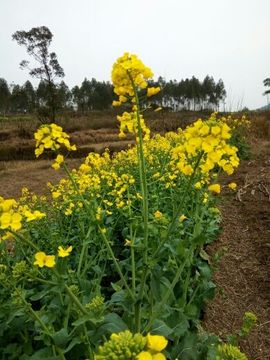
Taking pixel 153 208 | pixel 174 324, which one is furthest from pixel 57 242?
pixel 174 324

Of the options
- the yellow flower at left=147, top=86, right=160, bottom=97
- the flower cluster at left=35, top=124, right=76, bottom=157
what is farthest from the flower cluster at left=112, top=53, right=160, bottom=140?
the flower cluster at left=35, top=124, right=76, bottom=157

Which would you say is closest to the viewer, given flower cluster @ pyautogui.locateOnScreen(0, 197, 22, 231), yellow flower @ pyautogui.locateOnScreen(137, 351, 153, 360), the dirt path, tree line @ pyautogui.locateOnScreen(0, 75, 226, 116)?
yellow flower @ pyautogui.locateOnScreen(137, 351, 153, 360)

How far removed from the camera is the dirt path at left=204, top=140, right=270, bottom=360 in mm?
2807

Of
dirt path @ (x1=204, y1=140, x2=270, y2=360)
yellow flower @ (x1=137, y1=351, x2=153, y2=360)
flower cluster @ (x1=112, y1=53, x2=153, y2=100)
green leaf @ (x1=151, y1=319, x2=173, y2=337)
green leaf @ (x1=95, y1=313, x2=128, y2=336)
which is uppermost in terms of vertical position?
flower cluster @ (x1=112, y1=53, x2=153, y2=100)

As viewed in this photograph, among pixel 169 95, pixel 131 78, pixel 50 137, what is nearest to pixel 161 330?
pixel 50 137

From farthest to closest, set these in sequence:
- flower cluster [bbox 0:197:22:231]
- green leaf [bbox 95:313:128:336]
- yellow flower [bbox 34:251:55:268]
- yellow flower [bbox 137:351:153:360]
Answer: green leaf [bbox 95:313:128:336] → yellow flower [bbox 34:251:55:268] → flower cluster [bbox 0:197:22:231] → yellow flower [bbox 137:351:153:360]

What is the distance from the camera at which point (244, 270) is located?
11.8 feet

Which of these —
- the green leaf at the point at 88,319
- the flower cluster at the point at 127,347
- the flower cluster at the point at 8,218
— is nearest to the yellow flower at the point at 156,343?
the flower cluster at the point at 127,347

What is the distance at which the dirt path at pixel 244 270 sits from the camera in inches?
110

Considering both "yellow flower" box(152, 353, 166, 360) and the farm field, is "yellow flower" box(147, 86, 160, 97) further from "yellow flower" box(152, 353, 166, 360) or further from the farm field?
the farm field

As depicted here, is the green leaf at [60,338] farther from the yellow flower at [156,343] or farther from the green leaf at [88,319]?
the yellow flower at [156,343]

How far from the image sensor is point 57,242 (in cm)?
308

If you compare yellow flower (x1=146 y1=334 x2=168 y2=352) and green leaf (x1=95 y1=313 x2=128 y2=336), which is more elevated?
yellow flower (x1=146 y1=334 x2=168 y2=352)

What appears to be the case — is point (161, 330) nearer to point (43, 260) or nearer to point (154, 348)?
point (43, 260)
